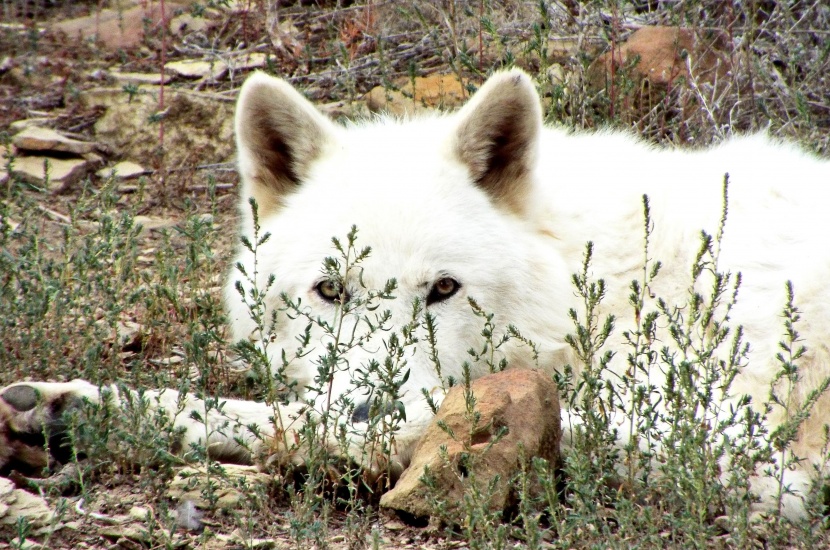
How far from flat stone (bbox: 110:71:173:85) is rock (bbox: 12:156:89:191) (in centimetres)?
114

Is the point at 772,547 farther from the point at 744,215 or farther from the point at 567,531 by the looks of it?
the point at 744,215

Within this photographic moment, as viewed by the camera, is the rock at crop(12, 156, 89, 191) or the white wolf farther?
the rock at crop(12, 156, 89, 191)

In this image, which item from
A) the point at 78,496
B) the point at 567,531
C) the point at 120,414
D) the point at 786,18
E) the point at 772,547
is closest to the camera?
the point at 567,531

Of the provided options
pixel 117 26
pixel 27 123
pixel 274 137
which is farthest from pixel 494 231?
pixel 117 26

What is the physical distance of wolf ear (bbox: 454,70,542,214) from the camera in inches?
132

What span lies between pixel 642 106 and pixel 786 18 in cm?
141

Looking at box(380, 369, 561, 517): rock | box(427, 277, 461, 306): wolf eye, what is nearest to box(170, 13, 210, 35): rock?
box(427, 277, 461, 306): wolf eye

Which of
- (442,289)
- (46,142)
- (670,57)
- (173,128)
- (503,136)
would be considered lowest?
(46,142)

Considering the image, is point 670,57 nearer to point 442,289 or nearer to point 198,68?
point 442,289

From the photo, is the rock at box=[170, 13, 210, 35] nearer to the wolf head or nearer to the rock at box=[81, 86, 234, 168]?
the rock at box=[81, 86, 234, 168]

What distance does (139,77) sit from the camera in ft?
25.0

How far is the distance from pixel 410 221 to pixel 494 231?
39cm

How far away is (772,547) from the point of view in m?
2.35

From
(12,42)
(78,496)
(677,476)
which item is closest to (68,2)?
(12,42)
